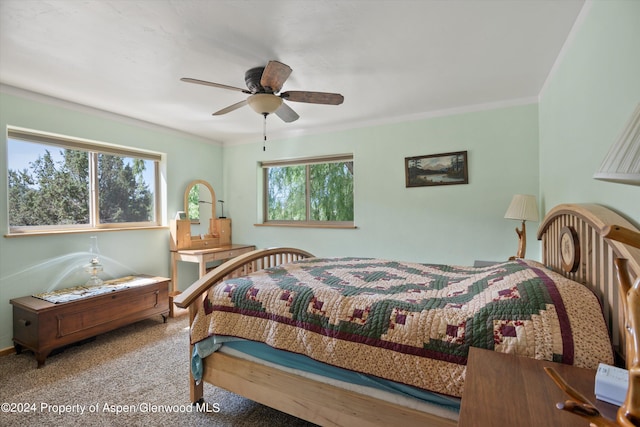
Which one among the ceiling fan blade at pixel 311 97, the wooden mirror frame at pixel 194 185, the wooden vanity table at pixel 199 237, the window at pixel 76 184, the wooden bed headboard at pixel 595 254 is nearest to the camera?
the wooden bed headboard at pixel 595 254

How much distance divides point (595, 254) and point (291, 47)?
1993 mm

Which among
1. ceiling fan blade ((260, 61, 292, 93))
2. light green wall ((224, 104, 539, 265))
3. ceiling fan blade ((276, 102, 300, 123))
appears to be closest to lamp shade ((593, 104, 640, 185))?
ceiling fan blade ((260, 61, 292, 93))

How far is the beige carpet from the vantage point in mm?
1774

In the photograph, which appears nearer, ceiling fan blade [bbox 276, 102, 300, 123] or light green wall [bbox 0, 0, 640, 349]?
light green wall [bbox 0, 0, 640, 349]

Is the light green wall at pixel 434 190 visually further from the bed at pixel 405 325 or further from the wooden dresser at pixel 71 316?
the wooden dresser at pixel 71 316

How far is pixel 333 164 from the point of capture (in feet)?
13.2

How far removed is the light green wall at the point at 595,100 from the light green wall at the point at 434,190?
0.68m

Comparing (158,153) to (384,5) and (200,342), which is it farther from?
(384,5)

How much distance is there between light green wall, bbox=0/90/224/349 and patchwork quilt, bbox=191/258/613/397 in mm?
2061

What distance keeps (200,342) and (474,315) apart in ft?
5.03

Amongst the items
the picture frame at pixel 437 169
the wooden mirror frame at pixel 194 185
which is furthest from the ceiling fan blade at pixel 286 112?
the wooden mirror frame at pixel 194 185

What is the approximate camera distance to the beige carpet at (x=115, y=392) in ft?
5.82

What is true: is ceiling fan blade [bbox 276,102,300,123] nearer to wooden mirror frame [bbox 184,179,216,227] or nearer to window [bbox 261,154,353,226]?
window [bbox 261,154,353,226]

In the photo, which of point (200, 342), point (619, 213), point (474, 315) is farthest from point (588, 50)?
point (200, 342)
